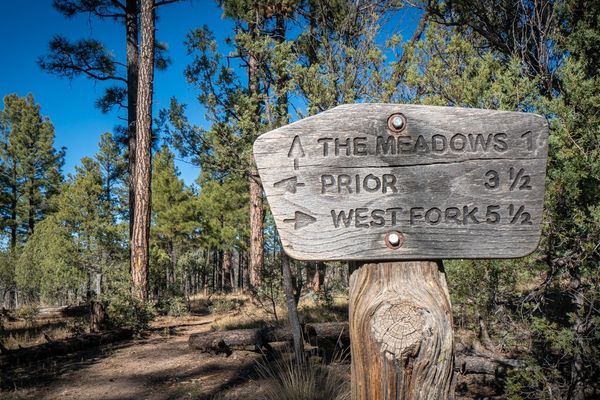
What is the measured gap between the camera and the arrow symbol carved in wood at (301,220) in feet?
4.64

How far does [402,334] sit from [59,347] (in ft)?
23.5

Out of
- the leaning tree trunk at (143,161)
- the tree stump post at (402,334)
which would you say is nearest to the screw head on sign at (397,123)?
the tree stump post at (402,334)

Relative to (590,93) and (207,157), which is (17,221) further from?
(590,93)

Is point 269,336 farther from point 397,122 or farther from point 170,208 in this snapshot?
point 170,208

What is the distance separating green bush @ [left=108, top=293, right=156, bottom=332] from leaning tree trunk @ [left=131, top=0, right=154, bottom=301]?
381 millimetres

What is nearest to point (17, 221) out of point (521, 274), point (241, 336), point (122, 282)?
point (122, 282)

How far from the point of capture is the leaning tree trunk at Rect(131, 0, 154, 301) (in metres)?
8.66

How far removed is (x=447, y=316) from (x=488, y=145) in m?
0.62

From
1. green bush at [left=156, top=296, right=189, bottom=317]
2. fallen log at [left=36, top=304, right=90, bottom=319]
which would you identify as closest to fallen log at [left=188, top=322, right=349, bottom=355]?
green bush at [left=156, top=296, right=189, bottom=317]

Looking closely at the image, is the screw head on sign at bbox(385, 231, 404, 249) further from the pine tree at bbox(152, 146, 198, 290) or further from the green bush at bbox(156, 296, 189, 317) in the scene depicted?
the pine tree at bbox(152, 146, 198, 290)

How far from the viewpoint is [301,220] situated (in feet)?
4.65

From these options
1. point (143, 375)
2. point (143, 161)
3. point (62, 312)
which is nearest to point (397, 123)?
point (143, 375)

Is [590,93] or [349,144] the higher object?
[590,93]

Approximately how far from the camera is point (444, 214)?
142 centimetres
